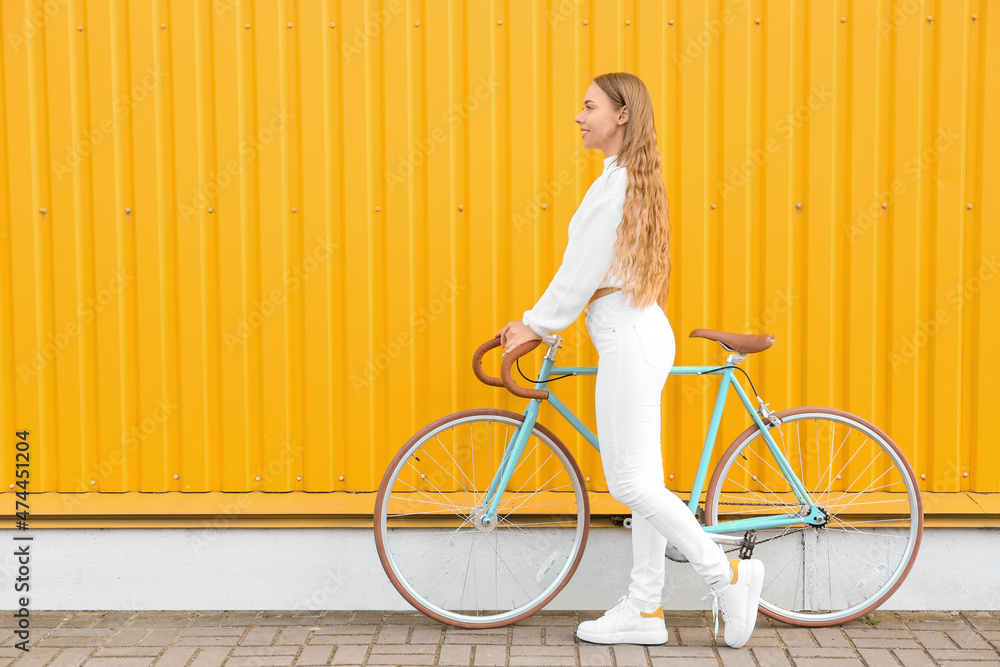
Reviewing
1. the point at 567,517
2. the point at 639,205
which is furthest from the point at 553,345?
the point at 567,517

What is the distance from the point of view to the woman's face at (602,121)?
3139 millimetres

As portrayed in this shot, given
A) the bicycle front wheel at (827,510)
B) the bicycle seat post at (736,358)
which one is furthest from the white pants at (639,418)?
the bicycle front wheel at (827,510)

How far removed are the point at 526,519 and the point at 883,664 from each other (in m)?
1.43

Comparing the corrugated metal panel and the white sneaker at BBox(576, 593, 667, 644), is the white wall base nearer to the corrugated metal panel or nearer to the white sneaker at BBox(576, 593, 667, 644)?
the corrugated metal panel

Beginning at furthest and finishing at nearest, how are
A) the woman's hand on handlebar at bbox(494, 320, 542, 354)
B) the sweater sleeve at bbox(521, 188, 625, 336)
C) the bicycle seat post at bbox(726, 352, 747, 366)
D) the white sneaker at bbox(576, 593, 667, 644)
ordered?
1. the bicycle seat post at bbox(726, 352, 747, 366)
2. the white sneaker at bbox(576, 593, 667, 644)
3. the woman's hand on handlebar at bbox(494, 320, 542, 354)
4. the sweater sleeve at bbox(521, 188, 625, 336)

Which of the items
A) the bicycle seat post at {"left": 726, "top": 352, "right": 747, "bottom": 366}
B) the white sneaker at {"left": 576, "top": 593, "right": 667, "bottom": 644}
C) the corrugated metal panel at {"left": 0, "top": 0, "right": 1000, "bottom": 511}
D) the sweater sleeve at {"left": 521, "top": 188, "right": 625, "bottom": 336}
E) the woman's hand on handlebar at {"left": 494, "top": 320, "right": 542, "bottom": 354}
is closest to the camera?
the sweater sleeve at {"left": 521, "top": 188, "right": 625, "bottom": 336}

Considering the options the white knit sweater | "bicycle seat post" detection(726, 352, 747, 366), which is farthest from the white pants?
"bicycle seat post" detection(726, 352, 747, 366)

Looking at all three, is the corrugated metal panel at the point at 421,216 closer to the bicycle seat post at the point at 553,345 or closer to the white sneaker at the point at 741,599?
the bicycle seat post at the point at 553,345

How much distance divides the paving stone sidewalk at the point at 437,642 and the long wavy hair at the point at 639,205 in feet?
4.34

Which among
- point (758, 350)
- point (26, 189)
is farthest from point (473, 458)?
point (26, 189)

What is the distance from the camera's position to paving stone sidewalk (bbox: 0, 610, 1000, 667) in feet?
10.5

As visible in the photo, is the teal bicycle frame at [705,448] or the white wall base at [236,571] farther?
the white wall base at [236,571]

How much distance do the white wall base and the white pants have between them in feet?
1.77

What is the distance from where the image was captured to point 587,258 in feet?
10.1
